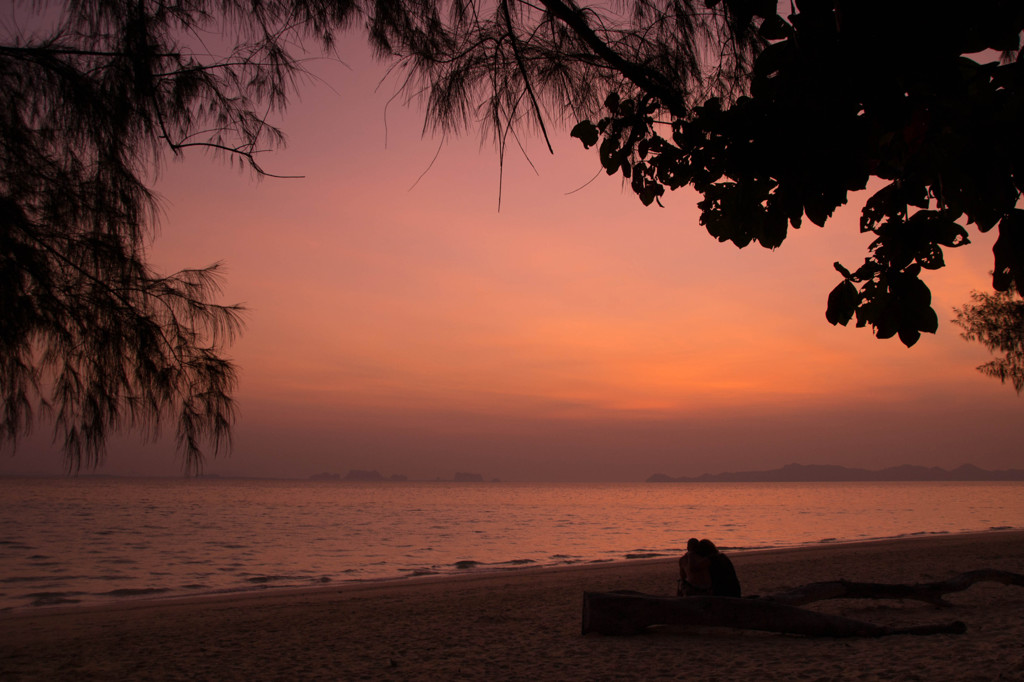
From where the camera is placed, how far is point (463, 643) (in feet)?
17.9

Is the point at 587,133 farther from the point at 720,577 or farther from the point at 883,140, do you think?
the point at 720,577

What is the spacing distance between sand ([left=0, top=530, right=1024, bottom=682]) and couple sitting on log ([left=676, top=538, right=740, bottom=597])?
0.39 meters

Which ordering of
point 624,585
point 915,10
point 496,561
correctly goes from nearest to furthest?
point 915,10 < point 624,585 < point 496,561

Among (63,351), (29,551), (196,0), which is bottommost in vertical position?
(29,551)

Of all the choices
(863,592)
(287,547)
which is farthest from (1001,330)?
(287,547)

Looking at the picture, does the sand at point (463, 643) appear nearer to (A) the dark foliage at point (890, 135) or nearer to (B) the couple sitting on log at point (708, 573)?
(B) the couple sitting on log at point (708, 573)

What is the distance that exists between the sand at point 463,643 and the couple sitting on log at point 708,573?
1.27 feet

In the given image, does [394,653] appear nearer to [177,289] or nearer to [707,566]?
[707,566]

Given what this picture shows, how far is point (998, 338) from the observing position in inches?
516

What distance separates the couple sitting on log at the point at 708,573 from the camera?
550cm

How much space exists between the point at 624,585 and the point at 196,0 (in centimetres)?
897

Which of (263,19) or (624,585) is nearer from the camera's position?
(263,19)

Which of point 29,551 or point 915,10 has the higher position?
point 915,10

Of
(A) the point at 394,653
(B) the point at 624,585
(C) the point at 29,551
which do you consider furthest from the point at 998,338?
(C) the point at 29,551
